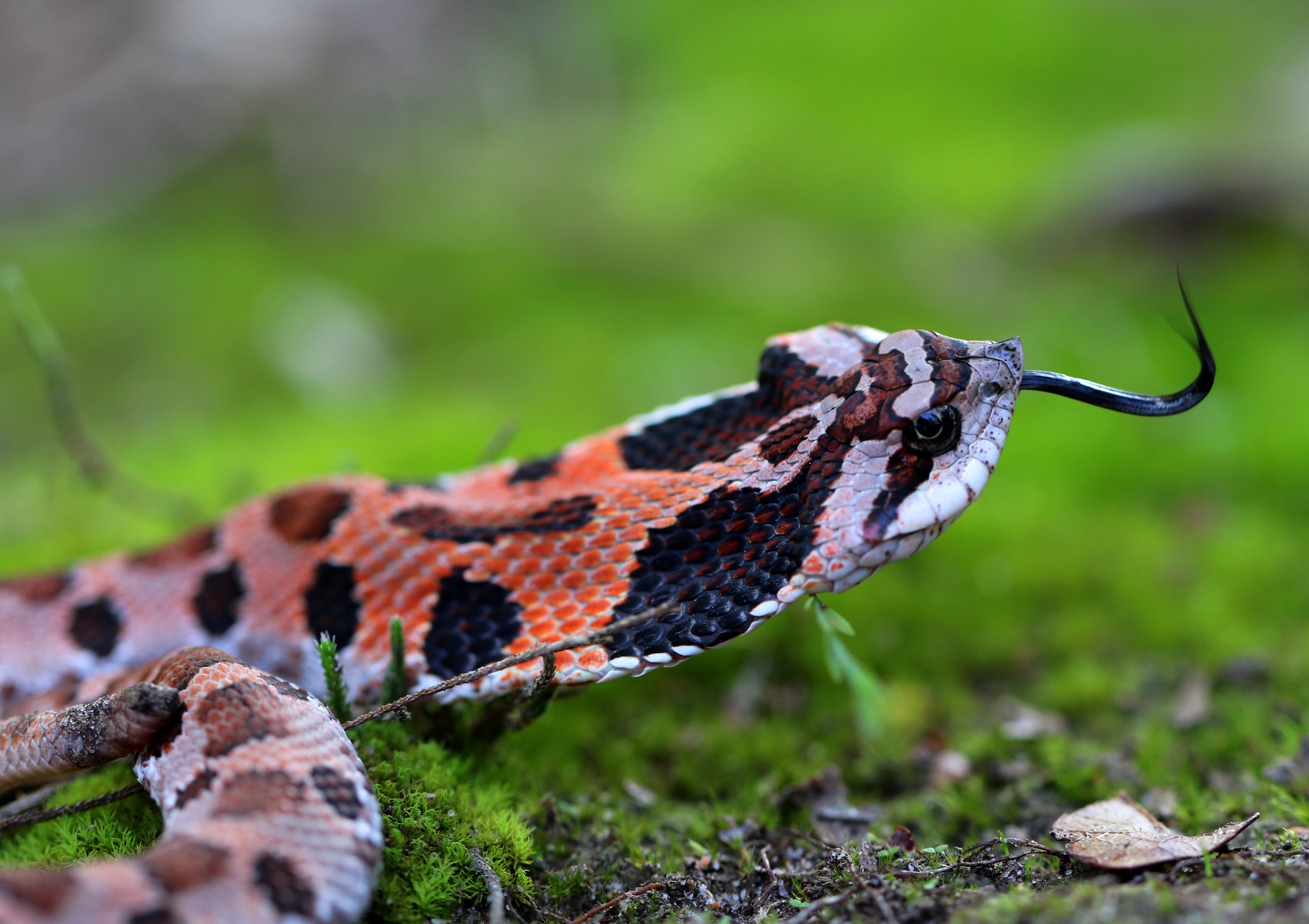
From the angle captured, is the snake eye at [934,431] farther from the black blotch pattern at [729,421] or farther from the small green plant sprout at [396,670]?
the small green plant sprout at [396,670]

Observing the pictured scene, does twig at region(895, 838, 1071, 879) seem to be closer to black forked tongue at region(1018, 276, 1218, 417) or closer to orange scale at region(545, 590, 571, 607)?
orange scale at region(545, 590, 571, 607)

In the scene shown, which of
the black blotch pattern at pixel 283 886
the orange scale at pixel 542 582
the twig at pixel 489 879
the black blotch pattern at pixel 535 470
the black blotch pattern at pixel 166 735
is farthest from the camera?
the black blotch pattern at pixel 535 470

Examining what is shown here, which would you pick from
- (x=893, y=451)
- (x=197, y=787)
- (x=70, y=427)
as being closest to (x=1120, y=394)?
(x=893, y=451)

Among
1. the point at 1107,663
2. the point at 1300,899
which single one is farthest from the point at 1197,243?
the point at 1300,899

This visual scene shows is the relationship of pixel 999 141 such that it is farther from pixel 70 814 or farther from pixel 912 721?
pixel 70 814

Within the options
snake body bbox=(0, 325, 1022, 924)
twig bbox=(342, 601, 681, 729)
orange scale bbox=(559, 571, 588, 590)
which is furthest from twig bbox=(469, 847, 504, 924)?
orange scale bbox=(559, 571, 588, 590)

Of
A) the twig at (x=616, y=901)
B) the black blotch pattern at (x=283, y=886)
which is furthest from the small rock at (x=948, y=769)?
the black blotch pattern at (x=283, y=886)
